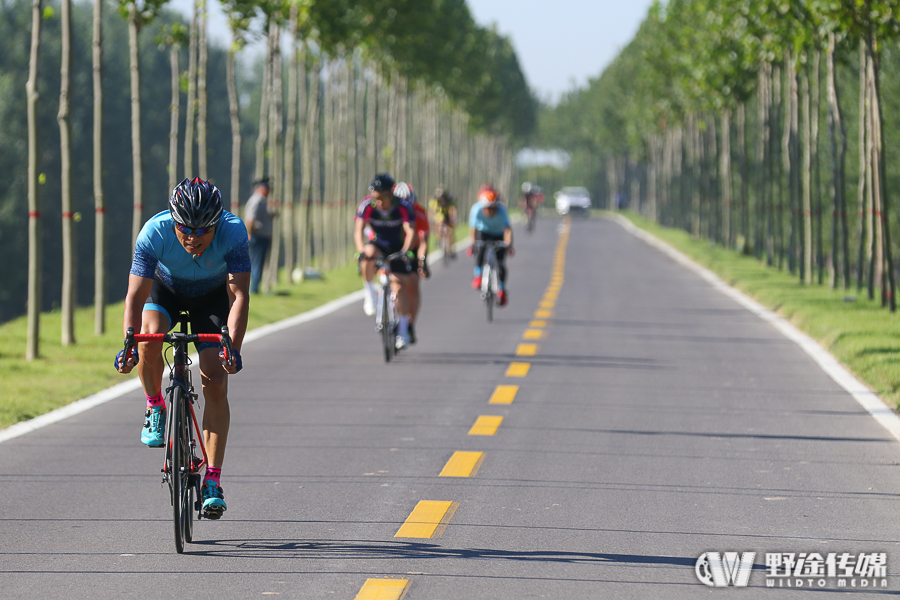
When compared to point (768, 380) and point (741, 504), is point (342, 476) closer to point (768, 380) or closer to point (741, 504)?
point (741, 504)

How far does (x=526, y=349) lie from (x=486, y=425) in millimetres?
5550

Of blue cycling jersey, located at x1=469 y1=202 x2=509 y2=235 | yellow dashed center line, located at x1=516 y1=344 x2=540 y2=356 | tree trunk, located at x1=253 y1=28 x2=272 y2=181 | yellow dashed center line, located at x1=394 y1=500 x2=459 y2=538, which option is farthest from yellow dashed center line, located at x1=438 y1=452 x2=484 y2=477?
tree trunk, located at x1=253 y1=28 x2=272 y2=181

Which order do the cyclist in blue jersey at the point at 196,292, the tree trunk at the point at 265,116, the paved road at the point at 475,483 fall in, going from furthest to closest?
the tree trunk at the point at 265,116 → the cyclist in blue jersey at the point at 196,292 → the paved road at the point at 475,483

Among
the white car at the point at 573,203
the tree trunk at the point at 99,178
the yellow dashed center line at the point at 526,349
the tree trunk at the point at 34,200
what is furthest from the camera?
the white car at the point at 573,203

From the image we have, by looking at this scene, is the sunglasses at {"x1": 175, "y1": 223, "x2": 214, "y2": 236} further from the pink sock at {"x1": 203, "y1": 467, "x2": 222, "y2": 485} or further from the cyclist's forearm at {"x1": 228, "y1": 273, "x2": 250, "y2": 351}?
the pink sock at {"x1": 203, "y1": 467, "x2": 222, "y2": 485}

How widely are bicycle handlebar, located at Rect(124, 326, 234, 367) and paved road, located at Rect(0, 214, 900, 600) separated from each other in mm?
917

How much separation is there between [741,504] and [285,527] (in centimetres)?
243

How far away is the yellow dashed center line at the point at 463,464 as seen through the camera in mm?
8352

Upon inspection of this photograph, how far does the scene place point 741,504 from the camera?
757cm

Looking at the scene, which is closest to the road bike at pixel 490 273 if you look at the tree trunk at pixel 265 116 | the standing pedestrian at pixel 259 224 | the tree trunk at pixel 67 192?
the standing pedestrian at pixel 259 224

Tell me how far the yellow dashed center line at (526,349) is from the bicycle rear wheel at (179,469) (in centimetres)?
892

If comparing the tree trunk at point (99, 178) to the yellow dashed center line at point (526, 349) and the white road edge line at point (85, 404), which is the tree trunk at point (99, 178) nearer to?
the white road edge line at point (85, 404)

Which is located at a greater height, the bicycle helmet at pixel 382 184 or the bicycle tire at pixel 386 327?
the bicycle helmet at pixel 382 184

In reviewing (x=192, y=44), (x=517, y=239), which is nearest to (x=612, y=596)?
(x=192, y=44)
